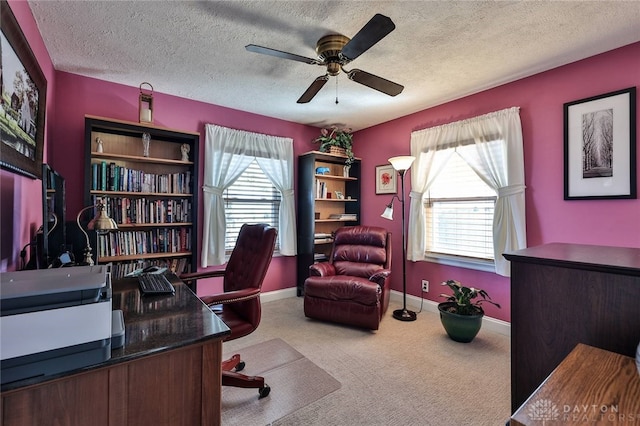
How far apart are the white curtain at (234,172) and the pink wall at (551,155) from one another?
1.86 m

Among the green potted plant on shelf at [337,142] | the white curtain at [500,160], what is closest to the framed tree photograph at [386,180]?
the green potted plant on shelf at [337,142]

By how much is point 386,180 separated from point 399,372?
2.47m

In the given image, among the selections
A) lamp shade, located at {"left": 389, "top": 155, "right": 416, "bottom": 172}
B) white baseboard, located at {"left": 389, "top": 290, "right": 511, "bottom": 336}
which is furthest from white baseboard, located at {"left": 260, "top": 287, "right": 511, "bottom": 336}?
lamp shade, located at {"left": 389, "top": 155, "right": 416, "bottom": 172}

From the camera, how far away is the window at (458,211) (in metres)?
3.05

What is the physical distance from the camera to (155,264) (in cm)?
291

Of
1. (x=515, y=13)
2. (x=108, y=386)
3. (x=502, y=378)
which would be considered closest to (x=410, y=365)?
(x=502, y=378)

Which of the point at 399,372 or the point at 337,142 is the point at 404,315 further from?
the point at 337,142

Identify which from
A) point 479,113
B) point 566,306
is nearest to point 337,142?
point 479,113

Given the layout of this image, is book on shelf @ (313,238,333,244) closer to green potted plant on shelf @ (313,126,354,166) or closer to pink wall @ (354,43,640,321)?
green potted plant on shelf @ (313,126,354,166)

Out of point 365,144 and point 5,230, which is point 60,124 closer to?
point 5,230

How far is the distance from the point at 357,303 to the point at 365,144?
2.44 m

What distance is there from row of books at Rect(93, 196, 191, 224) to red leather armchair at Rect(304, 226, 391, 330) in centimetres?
152

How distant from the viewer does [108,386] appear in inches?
32.3

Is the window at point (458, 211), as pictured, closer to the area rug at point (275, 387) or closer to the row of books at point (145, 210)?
the area rug at point (275, 387)
